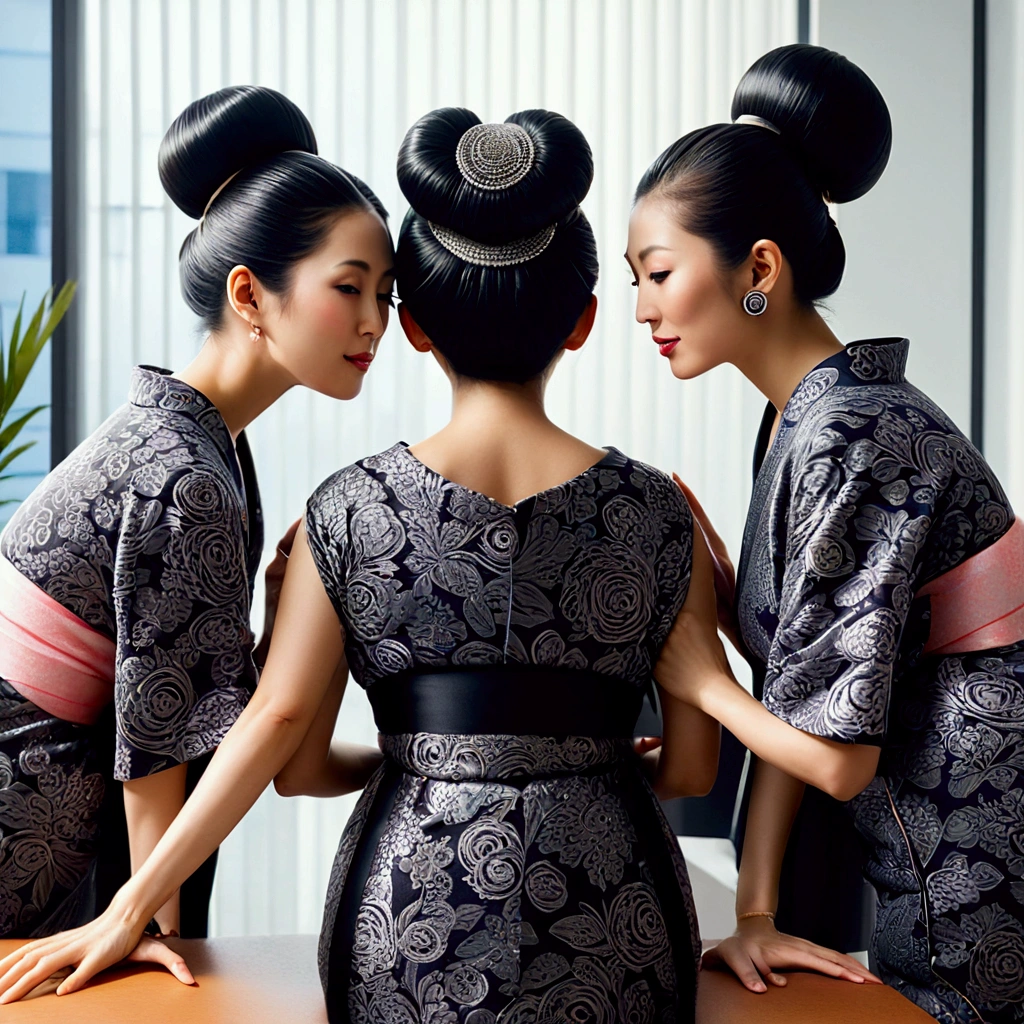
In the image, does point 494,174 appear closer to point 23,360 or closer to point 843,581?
point 843,581

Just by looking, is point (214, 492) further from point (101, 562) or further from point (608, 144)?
point (608, 144)

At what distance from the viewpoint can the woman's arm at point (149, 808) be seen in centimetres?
141

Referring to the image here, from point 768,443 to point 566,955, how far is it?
85 cm

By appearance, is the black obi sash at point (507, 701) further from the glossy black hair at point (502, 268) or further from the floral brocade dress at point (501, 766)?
the glossy black hair at point (502, 268)

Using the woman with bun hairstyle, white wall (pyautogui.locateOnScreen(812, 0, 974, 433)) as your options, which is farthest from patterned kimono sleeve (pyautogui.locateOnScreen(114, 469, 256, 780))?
white wall (pyautogui.locateOnScreen(812, 0, 974, 433))

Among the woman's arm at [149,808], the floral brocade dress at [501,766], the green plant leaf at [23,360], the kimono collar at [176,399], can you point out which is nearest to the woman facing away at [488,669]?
the floral brocade dress at [501,766]

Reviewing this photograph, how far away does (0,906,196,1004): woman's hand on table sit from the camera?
4.11 ft

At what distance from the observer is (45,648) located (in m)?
1.46

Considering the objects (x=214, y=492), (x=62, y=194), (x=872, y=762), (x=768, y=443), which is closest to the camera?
(x=872, y=762)

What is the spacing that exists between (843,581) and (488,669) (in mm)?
433

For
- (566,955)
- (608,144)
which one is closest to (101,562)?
(566,955)

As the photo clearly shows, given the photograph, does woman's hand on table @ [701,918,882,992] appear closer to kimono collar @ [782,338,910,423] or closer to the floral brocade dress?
the floral brocade dress

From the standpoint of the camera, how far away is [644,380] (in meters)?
3.21

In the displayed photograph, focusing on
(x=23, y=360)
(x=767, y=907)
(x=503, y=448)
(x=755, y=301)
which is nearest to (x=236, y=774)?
(x=503, y=448)
